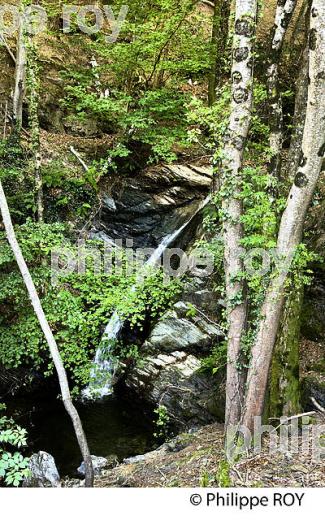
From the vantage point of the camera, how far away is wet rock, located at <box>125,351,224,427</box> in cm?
802

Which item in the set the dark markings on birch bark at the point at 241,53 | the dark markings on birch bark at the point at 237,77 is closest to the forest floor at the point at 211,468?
the dark markings on birch bark at the point at 237,77

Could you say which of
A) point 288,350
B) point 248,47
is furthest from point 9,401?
point 248,47

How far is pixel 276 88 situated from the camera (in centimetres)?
638

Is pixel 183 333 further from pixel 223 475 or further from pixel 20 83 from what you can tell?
pixel 20 83

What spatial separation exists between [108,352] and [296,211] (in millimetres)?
5256

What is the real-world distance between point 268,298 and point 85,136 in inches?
389

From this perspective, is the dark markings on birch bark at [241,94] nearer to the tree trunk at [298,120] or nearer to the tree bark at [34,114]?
the tree trunk at [298,120]

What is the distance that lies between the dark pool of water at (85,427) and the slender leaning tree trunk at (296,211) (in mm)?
3608

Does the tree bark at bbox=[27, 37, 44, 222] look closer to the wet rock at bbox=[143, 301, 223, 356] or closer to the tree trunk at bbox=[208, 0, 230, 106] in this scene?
the wet rock at bbox=[143, 301, 223, 356]

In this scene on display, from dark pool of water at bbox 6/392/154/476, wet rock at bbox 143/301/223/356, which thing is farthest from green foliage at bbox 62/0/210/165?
dark pool of water at bbox 6/392/154/476

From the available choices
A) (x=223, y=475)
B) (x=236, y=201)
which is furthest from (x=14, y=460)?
(x=236, y=201)

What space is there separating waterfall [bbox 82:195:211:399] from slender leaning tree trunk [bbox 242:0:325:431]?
359 cm

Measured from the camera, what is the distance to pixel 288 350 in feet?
21.2

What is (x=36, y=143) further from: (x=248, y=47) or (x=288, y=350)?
(x=288, y=350)
